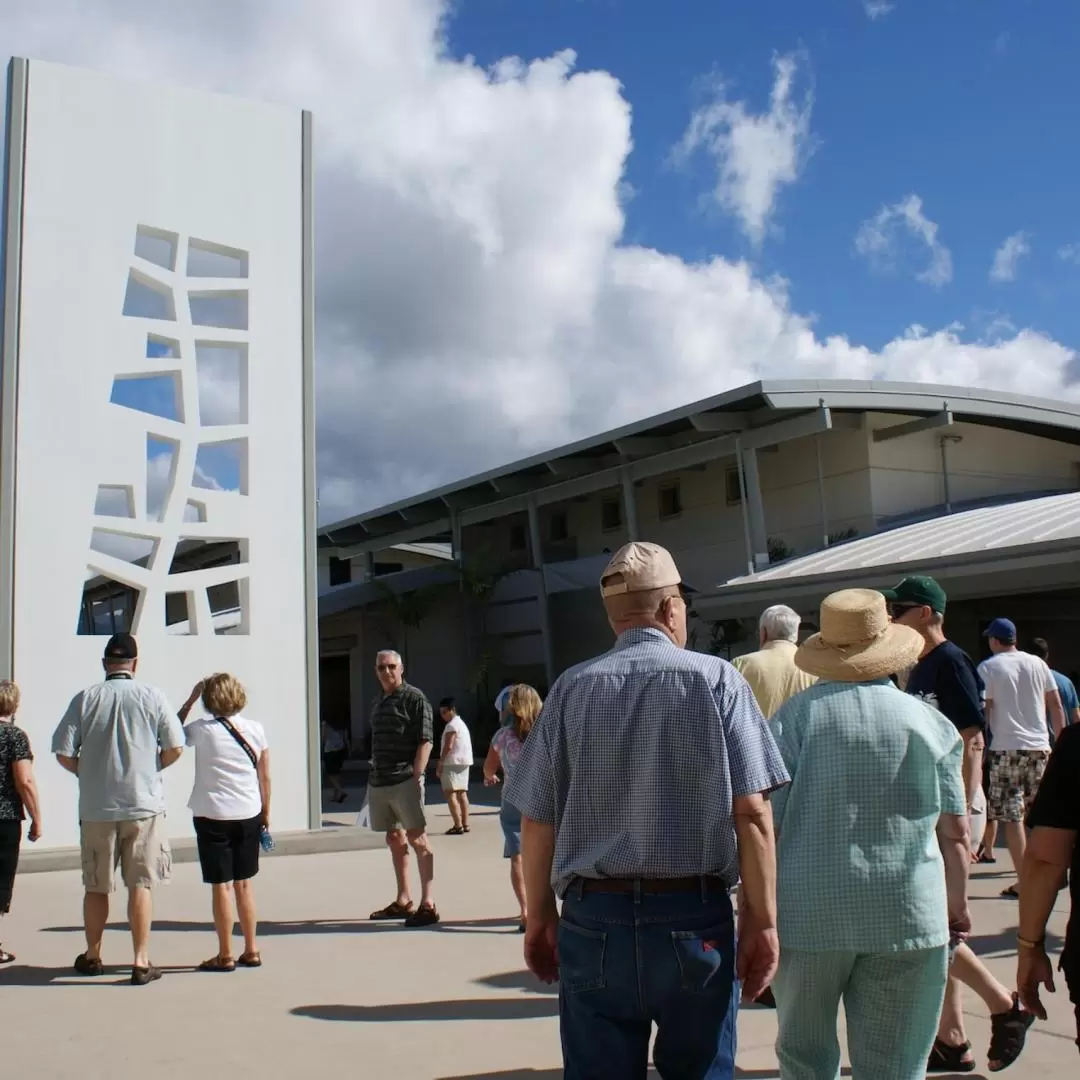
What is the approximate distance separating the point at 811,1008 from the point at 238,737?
4.44m

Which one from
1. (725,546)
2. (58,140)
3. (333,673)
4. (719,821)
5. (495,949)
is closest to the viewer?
(719,821)

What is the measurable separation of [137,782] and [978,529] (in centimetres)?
1206

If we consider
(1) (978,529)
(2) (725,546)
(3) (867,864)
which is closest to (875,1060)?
(3) (867,864)

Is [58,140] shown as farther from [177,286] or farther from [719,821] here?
[719,821]

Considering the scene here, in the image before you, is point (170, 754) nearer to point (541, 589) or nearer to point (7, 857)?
point (7, 857)

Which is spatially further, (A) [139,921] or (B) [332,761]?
(B) [332,761]

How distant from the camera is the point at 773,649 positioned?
5.48m

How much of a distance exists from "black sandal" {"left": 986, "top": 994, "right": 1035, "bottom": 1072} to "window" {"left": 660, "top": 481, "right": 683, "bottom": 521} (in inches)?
782

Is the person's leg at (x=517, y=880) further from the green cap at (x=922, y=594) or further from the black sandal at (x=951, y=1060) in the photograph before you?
the green cap at (x=922, y=594)

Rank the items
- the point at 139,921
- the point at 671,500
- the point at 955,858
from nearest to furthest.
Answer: the point at 955,858, the point at 139,921, the point at 671,500

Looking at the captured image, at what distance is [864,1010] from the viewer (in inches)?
126

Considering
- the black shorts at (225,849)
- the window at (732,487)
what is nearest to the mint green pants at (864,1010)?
the black shorts at (225,849)

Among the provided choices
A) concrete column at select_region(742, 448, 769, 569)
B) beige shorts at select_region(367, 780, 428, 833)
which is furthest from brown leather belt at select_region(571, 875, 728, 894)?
concrete column at select_region(742, 448, 769, 569)

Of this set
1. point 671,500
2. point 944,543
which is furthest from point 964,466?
point 944,543
